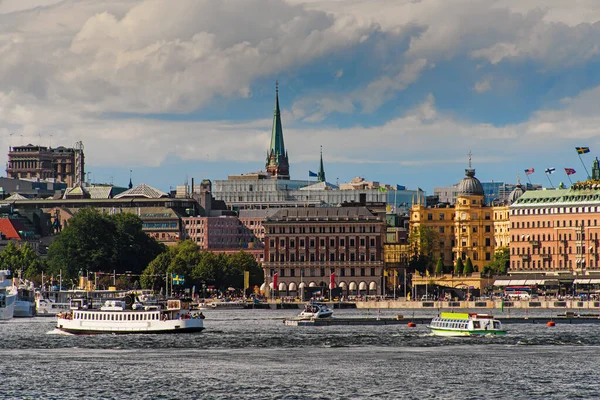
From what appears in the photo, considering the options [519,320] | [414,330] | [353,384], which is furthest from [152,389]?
[519,320]

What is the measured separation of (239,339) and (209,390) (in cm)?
4957

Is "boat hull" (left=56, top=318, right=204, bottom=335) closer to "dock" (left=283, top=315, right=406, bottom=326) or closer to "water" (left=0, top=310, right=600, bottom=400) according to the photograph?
"water" (left=0, top=310, right=600, bottom=400)

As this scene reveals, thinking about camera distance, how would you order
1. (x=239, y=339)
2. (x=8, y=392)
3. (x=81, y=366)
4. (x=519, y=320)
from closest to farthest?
1. (x=8, y=392)
2. (x=81, y=366)
3. (x=239, y=339)
4. (x=519, y=320)

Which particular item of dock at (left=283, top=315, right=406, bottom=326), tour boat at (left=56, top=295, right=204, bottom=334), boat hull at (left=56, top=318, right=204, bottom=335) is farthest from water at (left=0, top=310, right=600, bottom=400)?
dock at (left=283, top=315, right=406, bottom=326)

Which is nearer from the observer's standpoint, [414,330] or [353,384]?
[353,384]

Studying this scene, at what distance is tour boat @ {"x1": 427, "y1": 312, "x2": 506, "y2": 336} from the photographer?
524 ft

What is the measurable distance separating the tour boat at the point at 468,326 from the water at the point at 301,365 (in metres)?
1.57

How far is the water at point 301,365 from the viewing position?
355 ft

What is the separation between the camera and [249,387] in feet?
362

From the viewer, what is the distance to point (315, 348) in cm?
14462

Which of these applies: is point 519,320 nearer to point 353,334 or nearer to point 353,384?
point 353,334

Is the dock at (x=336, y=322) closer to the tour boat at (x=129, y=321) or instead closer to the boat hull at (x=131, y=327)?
the tour boat at (x=129, y=321)

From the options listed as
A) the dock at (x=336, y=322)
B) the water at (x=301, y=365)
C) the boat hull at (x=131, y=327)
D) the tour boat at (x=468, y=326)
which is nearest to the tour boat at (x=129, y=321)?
the boat hull at (x=131, y=327)

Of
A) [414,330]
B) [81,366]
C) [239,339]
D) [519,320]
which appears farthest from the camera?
[519,320]
